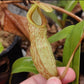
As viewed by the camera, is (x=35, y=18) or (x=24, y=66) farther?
(x=24, y=66)

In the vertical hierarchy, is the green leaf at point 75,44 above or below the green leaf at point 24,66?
above

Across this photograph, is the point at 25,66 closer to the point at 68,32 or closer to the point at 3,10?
the point at 68,32

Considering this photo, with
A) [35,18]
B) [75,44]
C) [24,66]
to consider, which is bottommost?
[24,66]

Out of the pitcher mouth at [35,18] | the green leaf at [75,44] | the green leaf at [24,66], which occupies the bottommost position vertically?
the green leaf at [24,66]

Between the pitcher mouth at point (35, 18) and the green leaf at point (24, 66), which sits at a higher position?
the pitcher mouth at point (35, 18)

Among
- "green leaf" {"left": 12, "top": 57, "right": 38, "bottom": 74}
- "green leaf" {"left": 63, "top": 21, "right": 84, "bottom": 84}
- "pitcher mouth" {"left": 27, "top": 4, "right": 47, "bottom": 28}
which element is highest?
"pitcher mouth" {"left": 27, "top": 4, "right": 47, "bottom": 28}

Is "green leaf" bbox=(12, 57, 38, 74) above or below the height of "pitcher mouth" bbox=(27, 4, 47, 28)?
below

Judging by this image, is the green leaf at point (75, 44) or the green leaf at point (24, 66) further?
the green leaf at point (24, 66)

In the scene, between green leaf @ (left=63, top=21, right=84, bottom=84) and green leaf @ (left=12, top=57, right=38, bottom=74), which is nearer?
green leaf @ (left=63, top=21, right=84, bottom=84)

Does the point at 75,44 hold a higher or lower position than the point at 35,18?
lower
